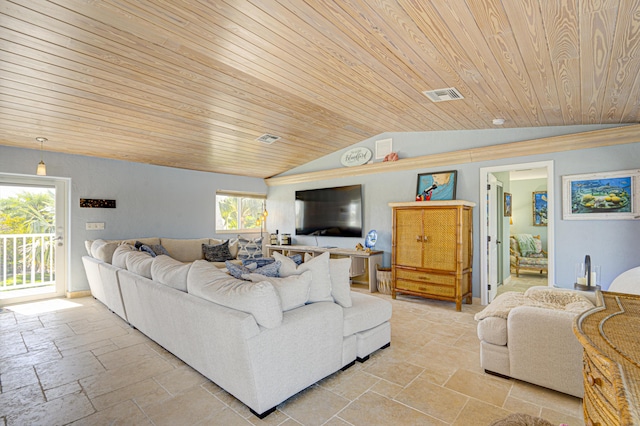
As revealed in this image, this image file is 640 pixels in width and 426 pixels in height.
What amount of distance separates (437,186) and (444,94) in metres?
2.12

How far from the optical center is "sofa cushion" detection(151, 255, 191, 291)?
263cm

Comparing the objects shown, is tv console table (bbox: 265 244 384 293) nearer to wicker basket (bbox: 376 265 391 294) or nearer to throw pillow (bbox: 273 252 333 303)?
wicker basket (bbox: 376 265 391 294)

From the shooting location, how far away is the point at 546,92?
273 cm

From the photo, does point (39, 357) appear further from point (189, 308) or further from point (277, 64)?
point (277, 64)

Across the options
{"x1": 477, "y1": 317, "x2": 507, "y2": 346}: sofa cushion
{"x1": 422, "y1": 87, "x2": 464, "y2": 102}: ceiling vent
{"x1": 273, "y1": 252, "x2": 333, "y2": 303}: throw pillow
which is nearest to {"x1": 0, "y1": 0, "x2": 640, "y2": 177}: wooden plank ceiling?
{"x1": 422, "y1": 87, "x2": 464, "y2": 102}: ceiling vent

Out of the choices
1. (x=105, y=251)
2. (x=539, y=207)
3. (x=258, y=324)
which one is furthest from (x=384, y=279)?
(x=539, y=207)

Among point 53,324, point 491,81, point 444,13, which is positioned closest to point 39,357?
point 53,324

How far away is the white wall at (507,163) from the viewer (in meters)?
3.52

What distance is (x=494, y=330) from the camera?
2.47 m

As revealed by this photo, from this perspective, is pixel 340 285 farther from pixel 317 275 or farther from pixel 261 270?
pixel 261 270

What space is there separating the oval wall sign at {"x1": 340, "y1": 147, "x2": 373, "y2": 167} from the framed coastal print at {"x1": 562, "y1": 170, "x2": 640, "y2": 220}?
2.95 metres

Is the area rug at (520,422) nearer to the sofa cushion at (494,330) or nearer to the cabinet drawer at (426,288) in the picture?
the sofa cushion at (494,330)

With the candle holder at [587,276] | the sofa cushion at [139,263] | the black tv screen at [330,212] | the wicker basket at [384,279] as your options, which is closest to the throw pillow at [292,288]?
the sofa cushion at [139,263]

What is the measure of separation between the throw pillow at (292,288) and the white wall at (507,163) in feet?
10.8
